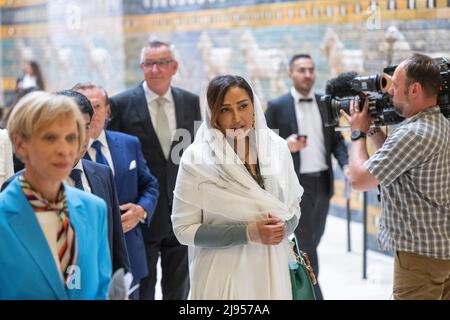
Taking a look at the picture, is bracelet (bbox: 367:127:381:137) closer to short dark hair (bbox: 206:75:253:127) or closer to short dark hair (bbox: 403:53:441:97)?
short dark hair (bbox: 403:53:441:97)

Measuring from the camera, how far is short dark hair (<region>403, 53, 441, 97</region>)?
368 centimetres

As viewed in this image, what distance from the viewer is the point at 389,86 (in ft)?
12.9

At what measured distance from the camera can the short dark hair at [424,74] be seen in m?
3.68

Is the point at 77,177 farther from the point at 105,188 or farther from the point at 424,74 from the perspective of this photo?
the point at 424,74

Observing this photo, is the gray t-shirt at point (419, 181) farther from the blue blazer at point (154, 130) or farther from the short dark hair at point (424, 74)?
the blue blazer at point (154, 130)

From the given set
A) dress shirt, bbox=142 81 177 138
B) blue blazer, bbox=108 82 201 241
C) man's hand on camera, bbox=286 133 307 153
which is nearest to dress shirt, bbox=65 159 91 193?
blue blazer, bbox=108 82 201 241

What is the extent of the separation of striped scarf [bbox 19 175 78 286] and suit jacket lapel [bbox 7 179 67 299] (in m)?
0.03

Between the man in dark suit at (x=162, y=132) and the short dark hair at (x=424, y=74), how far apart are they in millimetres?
1631

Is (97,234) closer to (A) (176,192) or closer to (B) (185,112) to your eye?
(A) (176,192)

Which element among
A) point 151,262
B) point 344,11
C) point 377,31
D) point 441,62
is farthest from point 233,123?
point 344,11

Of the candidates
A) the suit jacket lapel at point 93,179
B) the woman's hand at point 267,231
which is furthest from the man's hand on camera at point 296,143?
the woman's hand at point 267,231

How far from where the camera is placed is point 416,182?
3.62 meters

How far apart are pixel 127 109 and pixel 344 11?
3.20 meters
